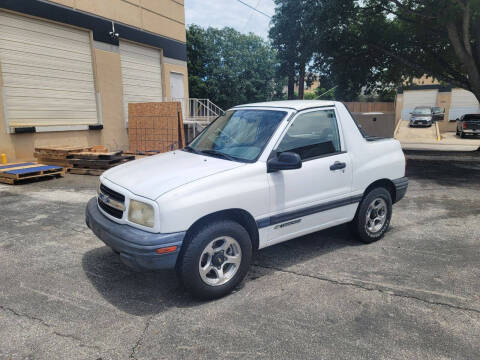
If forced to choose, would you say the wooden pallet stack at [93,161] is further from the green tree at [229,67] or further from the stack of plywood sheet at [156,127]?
the green tree at [229,67]

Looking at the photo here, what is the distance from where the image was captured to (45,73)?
11156 millimetres

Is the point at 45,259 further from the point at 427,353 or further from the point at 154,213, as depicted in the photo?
the point at 427,353

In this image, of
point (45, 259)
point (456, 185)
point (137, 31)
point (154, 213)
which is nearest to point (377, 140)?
point (154, 213)

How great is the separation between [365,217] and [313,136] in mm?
1371

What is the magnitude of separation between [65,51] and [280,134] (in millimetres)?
10576

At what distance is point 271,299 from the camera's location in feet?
11.3

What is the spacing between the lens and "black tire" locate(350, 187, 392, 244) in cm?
467

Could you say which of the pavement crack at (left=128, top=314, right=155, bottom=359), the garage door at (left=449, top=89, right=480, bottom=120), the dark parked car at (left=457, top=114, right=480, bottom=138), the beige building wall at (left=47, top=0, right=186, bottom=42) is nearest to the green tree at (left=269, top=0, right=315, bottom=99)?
the dark parked car at (left=457, top=114, right=480, bottom=138)

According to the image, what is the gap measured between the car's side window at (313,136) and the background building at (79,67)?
931cm

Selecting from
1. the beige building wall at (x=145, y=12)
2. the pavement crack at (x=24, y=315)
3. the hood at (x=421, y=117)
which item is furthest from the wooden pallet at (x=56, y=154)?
the hood at (x=421, y=117)

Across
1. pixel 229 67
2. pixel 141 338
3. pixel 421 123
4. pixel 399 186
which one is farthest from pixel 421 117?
pixel 141 338

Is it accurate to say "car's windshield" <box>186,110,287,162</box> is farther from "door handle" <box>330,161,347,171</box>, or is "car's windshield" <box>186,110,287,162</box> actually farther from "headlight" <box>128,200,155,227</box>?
"headlight" <box>128,200,155,227</box>

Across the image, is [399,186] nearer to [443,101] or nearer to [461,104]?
[461,104]

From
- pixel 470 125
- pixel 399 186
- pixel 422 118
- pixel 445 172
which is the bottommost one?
pixel 445 172
